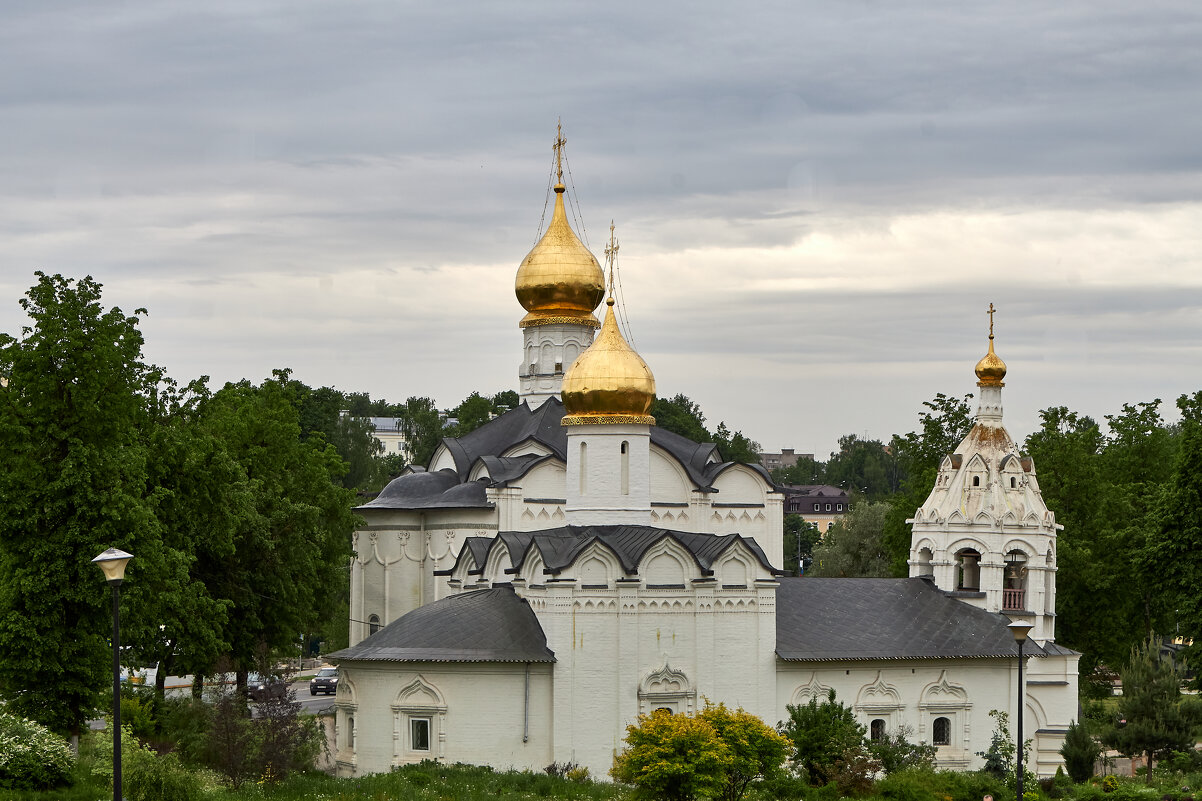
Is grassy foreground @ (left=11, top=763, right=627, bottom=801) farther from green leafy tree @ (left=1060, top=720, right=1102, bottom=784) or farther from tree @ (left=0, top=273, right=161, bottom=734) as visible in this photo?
green leafy tree @ (left=1060, top=720, right=1102, bottom=784)

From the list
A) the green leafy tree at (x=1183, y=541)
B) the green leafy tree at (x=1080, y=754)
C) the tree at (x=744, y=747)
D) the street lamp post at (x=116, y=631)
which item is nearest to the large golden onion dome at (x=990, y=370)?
the green leafy tree at (x=1183, y=541)

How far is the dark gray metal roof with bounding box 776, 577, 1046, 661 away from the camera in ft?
104

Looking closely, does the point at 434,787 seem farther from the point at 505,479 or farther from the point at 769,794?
the point at 505,479

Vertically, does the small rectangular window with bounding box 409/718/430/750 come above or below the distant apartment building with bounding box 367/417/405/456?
below

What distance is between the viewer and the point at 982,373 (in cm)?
3503

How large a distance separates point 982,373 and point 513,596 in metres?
11.0

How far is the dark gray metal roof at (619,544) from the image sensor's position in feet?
98.3

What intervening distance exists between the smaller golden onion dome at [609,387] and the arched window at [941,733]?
787 centimetres

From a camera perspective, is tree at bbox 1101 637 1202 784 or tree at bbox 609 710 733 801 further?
tree at bbox 1101 637 1202 784

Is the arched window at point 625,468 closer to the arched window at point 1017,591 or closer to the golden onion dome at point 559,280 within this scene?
the arched window at point 1017,591

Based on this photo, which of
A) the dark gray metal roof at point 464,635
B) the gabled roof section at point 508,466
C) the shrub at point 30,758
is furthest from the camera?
the gabled roof section at point 508,466

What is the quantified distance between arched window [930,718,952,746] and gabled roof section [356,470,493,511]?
1071 cm

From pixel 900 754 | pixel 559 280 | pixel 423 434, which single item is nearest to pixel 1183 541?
pixel 900 754

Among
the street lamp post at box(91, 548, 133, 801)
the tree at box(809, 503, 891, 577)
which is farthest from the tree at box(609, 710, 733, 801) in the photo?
the tree at box(809, 503, 891, 577)
